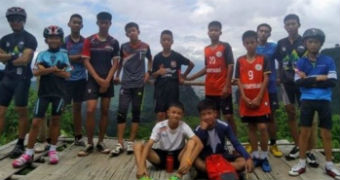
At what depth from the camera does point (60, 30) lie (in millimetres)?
5840

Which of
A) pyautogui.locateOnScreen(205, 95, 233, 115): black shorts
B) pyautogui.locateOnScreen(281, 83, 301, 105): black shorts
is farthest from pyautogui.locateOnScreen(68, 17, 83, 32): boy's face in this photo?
pyautogui.locateOnScreen(281, 83, 301, 105): black shorts

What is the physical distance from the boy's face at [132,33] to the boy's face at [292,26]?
2.34m

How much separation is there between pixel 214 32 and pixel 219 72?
619 mm

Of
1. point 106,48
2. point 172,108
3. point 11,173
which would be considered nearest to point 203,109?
point 172,108

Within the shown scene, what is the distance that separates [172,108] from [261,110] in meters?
1.24

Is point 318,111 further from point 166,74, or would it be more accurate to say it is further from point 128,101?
point 128,101

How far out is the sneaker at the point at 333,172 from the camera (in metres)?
4.95

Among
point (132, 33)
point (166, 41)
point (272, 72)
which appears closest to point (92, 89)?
point (132, 33)

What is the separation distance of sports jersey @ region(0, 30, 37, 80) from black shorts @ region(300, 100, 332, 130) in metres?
4.03

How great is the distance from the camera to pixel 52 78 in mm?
5816

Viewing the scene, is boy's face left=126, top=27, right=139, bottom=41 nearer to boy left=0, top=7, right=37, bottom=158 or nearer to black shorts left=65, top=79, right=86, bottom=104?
black shorts left=65, top=79, right=86, bottom=104

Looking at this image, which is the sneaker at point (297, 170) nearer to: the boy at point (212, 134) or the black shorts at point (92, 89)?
the boy at point (212, 134)

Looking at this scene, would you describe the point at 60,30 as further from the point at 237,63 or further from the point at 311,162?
the point at 311,162

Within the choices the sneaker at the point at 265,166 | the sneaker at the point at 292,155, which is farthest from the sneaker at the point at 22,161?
the sneaker at the point at 292,155
